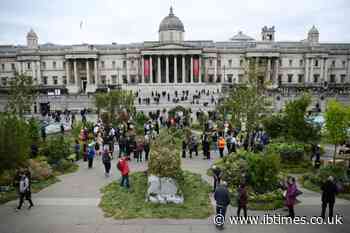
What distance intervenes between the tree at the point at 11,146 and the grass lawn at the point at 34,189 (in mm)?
1297

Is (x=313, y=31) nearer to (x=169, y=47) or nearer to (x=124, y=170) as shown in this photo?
(x=169, y=47)

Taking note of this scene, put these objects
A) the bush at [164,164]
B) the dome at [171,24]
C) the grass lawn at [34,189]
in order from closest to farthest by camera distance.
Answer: the bush at [164,164], the grass lawn at [34,189], the dome at [171,24]

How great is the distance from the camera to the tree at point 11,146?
16.9 metres

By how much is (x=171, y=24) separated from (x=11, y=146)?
78899 mm

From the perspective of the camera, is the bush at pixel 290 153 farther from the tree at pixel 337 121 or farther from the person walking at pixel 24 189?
the person walking at pixel 24 189

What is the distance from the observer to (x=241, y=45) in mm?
93938

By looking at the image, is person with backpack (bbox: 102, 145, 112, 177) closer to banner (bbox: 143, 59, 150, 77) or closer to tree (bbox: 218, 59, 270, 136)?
tree (bbox: 218, 59, 270, 136)

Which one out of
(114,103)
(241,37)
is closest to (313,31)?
(241,37)

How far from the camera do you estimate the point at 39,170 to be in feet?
63.9

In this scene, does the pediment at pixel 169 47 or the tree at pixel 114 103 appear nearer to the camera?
the tree at pixel 114 103

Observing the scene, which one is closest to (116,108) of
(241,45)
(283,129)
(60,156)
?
(60,156)

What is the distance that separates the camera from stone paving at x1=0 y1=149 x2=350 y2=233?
12826mm

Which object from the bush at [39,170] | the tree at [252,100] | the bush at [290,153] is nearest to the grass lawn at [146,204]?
the bush at [39,170]

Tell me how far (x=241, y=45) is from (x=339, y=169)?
7889cm
